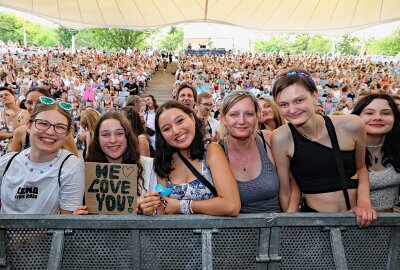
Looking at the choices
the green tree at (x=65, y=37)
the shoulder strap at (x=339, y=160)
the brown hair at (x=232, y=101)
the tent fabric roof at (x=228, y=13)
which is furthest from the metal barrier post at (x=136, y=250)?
the green tree at (x=65, y=37)

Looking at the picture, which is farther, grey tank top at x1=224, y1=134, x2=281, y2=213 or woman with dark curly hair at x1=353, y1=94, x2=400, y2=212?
woman with dark curly hair at x1=353, y1=94, x2=400, y2=212

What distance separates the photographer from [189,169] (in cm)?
194

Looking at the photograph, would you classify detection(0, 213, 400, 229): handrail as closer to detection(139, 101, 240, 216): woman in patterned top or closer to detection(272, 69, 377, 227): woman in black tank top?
detection(139, 101, 240, 216): woman in patterned top

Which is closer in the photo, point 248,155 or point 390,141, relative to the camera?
point 248,155

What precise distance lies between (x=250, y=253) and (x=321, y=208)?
631 millimetres

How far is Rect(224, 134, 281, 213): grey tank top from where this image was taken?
1.97 meters

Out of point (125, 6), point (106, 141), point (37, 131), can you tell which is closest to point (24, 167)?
point (37, 131)

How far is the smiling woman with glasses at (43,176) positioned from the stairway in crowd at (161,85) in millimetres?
15393

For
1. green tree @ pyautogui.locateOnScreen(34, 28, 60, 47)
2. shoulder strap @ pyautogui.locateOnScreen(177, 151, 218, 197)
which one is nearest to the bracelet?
shoulder strap @ pyautogui.locateOnScreen(177, 151, 218, 197)

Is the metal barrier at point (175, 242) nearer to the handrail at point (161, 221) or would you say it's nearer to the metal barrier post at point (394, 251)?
the handrail at point (161, 221)

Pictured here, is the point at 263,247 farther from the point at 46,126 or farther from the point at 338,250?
the point at 46,126

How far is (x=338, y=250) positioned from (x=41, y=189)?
1706 mm

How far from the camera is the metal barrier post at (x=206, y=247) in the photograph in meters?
1.45

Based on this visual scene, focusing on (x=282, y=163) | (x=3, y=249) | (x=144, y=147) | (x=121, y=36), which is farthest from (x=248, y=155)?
(x=121, y=36)
